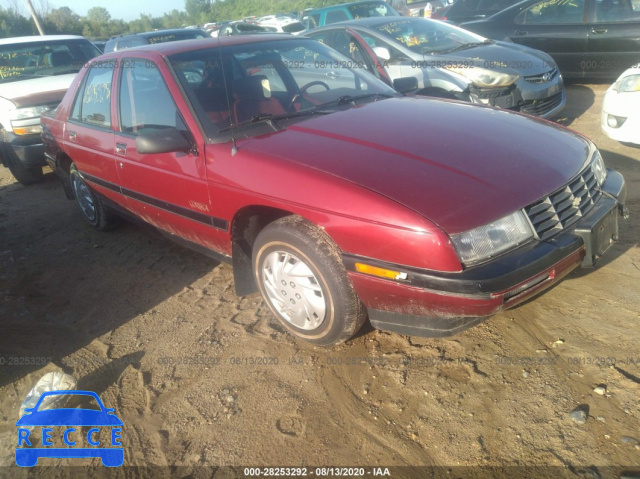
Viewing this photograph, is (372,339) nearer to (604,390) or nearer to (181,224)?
(604,390)

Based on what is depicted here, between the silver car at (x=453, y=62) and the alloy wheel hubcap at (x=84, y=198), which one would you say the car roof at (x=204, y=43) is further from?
the silver car at (x=453, y=62)

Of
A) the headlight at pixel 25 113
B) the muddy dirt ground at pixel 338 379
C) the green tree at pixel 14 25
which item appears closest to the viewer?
the muddy dirt ground at pixel 338 379

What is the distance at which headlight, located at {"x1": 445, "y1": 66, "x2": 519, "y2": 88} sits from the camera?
5.88 meters

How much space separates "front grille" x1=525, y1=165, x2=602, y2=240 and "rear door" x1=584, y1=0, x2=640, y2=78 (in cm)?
622

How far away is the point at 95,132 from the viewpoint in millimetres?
4047

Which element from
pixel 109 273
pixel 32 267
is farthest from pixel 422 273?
pixel 32 267

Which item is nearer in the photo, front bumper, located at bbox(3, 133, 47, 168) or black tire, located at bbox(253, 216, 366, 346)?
black tire, located at bbox(253, 216, 366, 346)

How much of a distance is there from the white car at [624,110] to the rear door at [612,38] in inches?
109

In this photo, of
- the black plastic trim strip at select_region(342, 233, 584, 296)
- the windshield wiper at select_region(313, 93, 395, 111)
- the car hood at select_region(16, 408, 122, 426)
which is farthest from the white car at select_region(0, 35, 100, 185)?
the black plastic trim strip at select_region(342, 233, 584, 296)

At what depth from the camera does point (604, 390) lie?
2.31 m

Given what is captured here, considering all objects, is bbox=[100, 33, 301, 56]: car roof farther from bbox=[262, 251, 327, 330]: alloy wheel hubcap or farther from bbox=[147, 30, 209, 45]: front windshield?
bbox=[147, 30, 209, 45]: front windshield

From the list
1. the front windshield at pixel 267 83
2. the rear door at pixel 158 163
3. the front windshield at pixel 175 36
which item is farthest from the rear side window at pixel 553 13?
the rear door at pixel 158 163

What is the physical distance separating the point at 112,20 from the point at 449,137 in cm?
4852

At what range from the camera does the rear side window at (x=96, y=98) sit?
3.96 meters
